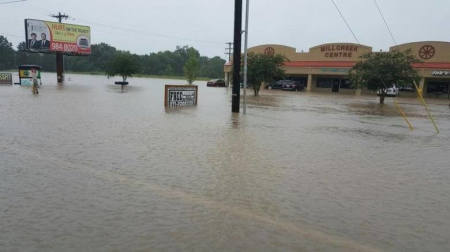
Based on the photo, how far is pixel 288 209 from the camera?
5.23m

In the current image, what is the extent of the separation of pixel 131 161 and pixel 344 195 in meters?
4.36

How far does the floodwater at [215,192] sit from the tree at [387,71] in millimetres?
19802

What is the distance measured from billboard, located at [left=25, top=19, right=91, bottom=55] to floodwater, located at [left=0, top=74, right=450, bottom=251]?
1561 inches

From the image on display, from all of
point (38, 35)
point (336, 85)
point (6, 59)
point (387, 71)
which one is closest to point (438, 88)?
point (336, 85)

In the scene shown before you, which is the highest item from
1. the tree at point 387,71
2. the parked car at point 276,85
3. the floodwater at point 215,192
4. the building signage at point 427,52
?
the building signage at point 427,52

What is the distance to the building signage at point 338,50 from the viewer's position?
170 ft

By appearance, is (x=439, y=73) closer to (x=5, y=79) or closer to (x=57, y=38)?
(x=57, y=38)

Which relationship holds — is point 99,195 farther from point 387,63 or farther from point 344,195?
point 387,63

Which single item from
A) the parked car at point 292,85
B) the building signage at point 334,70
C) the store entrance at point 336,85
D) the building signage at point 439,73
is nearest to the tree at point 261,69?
the parked car at point 292,85

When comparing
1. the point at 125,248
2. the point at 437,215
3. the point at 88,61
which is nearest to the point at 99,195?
the point at 125,248

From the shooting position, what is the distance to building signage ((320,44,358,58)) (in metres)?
51.7

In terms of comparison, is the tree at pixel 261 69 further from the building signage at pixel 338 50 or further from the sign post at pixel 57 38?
the sign post at pixel 57 38

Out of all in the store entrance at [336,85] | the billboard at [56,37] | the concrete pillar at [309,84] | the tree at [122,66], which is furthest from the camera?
the store entrance at [336,85]

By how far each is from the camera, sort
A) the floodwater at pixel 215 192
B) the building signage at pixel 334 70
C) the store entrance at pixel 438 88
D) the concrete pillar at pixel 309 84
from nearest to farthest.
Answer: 1. the floodwater at pixel 215 192
2. the store entrance at pixel 438 88
3. the building signage at pixel 334 70
4. the concrete pillar at pixel 309 84
